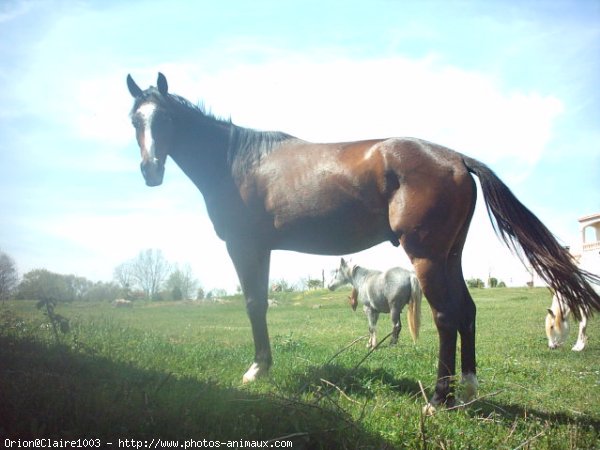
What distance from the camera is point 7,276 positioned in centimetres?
456

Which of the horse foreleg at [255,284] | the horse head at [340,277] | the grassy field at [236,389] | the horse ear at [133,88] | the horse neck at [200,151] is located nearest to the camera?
the grassy field at [236,389]

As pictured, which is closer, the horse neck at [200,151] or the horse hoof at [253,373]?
the horse hoof at [253,373]

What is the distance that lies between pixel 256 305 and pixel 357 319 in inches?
313

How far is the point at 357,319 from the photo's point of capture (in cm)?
1230

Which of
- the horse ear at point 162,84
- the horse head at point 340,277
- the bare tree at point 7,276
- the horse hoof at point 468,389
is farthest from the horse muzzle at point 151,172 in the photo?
the horse head at point 340,277

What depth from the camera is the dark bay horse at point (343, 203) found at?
3.87 m

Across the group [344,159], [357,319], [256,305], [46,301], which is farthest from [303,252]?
[357,319]

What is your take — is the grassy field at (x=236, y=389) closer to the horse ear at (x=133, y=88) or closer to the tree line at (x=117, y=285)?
the tree line at (x=117, y=285)

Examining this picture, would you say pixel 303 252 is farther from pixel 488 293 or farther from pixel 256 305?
pixel 488 293

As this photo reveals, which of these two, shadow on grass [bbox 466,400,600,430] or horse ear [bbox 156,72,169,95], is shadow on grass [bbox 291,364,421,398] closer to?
shadow on grass [bbox 466,400,600,430]

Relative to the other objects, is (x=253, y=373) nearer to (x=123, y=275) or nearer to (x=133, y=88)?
(x=123, y=275)

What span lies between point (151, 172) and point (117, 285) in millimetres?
1699

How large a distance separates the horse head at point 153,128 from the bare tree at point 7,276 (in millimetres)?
1587

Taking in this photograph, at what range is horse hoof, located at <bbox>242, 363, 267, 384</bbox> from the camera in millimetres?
4398
